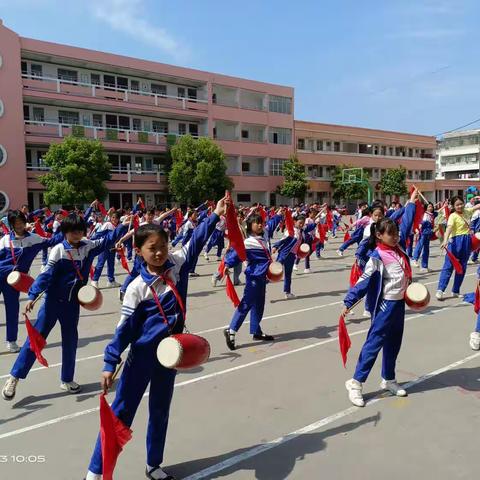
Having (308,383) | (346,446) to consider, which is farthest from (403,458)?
(308,383)

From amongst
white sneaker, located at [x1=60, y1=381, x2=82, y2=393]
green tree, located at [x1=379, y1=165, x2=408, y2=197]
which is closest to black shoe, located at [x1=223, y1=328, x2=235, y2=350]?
white sneaker, located at [x1=60, y1=381, x2=82, y2=393]

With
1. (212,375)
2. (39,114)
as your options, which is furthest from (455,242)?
(39,114)

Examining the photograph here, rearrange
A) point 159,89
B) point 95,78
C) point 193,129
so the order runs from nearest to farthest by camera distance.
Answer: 1. point 95,78
2. point 159,89
3. point 193,129

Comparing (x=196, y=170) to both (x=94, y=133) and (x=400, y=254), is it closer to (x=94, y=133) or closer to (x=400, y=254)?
(x=94, y=133)

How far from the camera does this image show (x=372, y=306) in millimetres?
4398

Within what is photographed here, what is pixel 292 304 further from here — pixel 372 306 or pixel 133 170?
pixel 133 170

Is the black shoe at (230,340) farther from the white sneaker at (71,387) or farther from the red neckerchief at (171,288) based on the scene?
the red neckerchief at (171,288)

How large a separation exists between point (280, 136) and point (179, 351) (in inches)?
1619

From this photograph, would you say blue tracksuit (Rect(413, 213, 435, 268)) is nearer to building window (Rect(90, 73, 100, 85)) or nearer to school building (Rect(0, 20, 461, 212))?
school building (Rect(0, 20, 461, 212))

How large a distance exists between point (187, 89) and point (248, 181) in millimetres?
9470

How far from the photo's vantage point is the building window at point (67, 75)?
3172cm

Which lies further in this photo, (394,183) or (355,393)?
(394,183)

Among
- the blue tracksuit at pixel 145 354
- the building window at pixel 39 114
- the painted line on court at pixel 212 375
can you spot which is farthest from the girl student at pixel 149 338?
the building window at pixel 39 114

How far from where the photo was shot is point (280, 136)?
42.3 m
